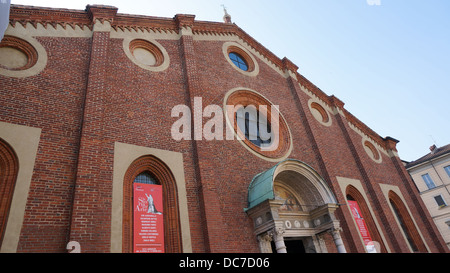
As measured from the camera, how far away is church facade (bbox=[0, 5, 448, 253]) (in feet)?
20.7

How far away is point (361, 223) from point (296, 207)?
147 inches

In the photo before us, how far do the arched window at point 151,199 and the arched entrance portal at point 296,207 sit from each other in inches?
95.7

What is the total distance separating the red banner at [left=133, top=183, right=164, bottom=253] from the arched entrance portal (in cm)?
276

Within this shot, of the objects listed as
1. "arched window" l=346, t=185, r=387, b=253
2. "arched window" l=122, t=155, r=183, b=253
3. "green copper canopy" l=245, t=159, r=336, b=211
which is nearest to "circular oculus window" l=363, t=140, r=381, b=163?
"arched window" l=346, t=185, r=387, b=253

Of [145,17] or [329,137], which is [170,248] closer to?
[145,17]

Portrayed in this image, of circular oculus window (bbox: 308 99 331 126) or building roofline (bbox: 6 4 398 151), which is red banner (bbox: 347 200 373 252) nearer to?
circular oculus window (bbox: 308 99 331 126)

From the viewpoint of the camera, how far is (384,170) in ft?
54.4

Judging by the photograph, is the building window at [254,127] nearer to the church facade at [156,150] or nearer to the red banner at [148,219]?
the church facade at [156,150]

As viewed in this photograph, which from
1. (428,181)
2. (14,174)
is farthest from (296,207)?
(428,181)

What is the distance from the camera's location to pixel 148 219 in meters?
7.26

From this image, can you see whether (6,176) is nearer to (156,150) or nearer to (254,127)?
(156,150)

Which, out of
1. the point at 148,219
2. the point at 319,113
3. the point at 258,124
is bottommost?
the point at 148,219
